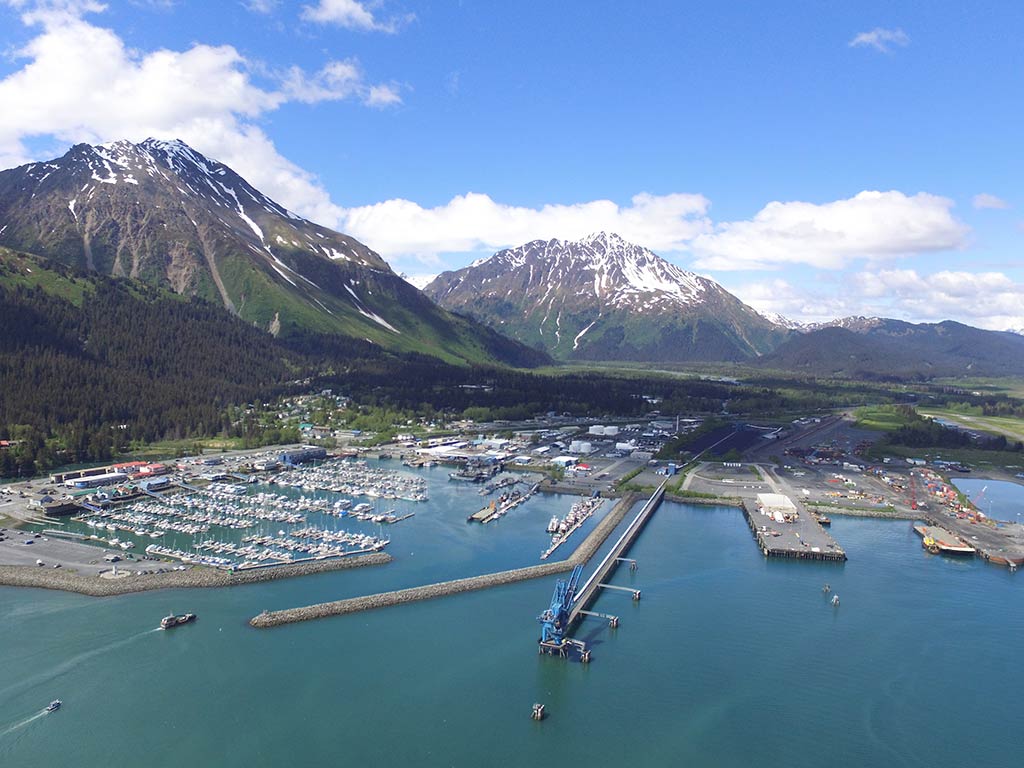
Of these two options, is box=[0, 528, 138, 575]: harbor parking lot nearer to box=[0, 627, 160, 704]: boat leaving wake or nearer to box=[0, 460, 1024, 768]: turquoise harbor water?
box=[0, 460, 1024, 768]: turquoise harbor water

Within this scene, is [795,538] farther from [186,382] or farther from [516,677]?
[186,382]

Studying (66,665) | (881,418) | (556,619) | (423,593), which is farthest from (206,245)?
(556,619)

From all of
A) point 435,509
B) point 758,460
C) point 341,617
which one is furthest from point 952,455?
point 341,617

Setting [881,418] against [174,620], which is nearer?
[174,620]

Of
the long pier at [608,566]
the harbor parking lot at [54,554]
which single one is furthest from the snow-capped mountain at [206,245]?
the long pier at [608,566]

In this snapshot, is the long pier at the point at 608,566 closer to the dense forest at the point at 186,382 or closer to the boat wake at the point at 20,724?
the boat wake at the point at 20,724
